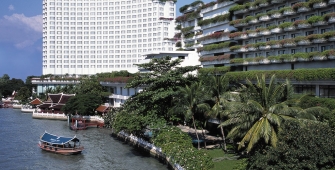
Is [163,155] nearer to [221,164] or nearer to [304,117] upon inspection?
[221,164]

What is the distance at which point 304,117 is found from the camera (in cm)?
2673

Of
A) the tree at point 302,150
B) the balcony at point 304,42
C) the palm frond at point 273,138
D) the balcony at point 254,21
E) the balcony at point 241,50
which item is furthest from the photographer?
the balcony at point 241,50

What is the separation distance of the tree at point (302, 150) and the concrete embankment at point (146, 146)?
10.4 meters

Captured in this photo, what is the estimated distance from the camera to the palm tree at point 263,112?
2623cm

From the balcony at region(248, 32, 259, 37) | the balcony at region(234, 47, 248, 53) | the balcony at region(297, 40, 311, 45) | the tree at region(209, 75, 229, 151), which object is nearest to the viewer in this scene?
the tree at region(209, 75, 229, 151)

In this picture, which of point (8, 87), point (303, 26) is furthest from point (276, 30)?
point (8, 87)

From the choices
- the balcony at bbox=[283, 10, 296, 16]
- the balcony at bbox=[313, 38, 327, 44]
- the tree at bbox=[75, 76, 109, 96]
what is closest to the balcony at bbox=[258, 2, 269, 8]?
the balcony at bbox=[283, 10, 296, 16]

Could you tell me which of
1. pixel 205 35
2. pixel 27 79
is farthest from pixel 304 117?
pixel 27 79

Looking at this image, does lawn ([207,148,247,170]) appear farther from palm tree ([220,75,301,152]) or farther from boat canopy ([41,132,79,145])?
boat canopy ([41,132,79,145])

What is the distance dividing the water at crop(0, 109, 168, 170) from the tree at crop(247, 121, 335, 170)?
16130mm

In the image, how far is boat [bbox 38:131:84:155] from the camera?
4556cm

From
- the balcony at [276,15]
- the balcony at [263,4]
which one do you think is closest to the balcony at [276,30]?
the balcony at [276,15]

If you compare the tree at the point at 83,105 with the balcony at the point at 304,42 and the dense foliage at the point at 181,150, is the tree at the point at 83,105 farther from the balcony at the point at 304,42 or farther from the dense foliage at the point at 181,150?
the balcony at the point at 304,42

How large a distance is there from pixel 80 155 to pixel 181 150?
634 inches
